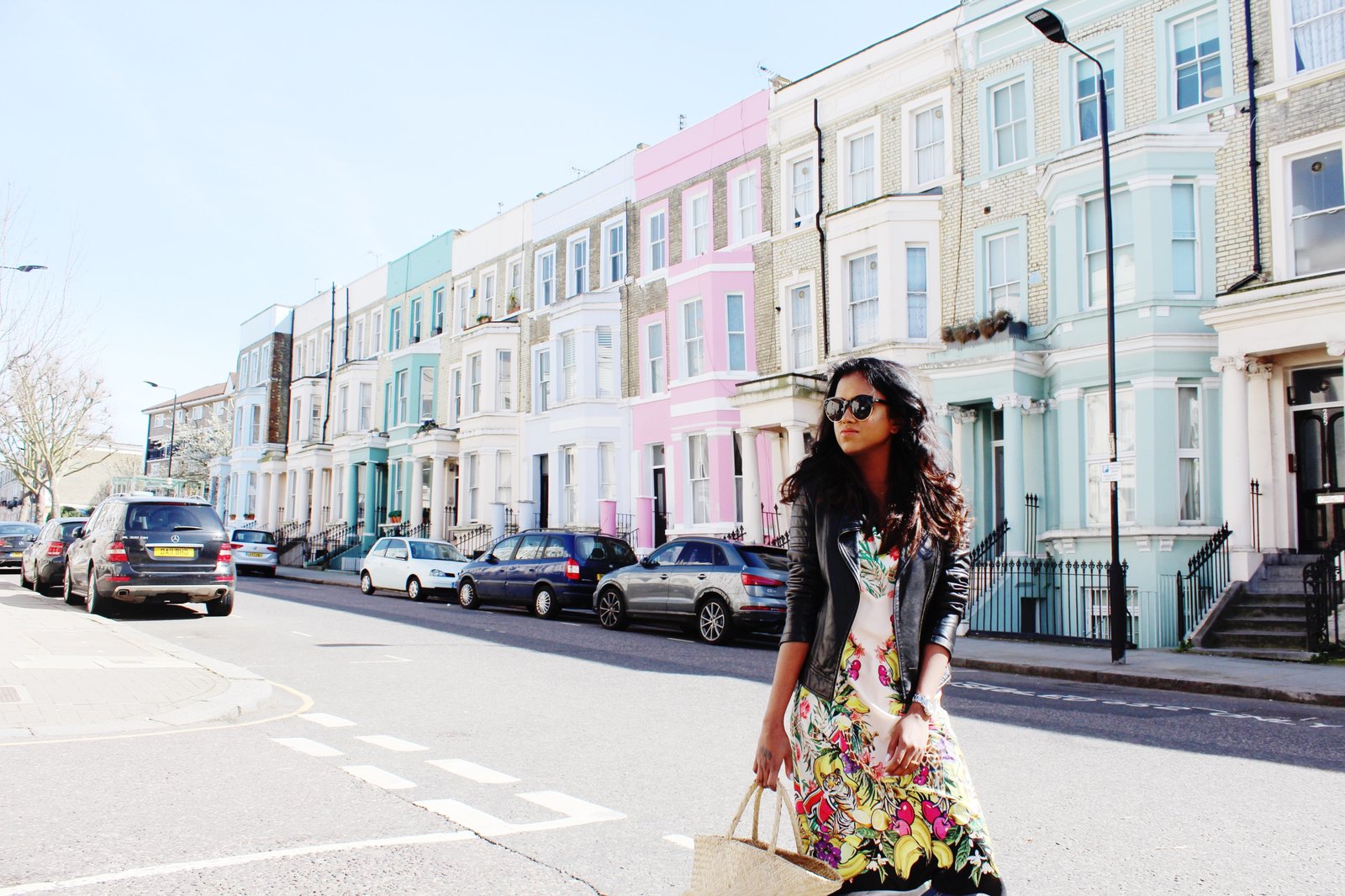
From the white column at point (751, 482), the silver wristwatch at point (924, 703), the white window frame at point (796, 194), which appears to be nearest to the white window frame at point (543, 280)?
the white window frame at point (796, 194)

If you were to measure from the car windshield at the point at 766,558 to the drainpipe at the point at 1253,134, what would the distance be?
8087mm

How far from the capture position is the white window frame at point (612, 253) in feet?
102

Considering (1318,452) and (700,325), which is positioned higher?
(700,325)

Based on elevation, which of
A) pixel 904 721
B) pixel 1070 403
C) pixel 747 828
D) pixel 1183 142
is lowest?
pixel 747 828

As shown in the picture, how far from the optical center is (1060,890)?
469cm

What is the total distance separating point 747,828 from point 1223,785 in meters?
3.04

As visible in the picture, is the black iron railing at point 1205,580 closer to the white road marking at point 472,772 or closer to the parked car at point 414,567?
the white road marking at point 472,772

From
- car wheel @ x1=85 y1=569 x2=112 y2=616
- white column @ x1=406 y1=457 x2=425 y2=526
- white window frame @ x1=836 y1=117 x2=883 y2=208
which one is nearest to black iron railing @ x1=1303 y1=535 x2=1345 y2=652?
white window frame @ x1=836 y1=117 x2=883 y2=208

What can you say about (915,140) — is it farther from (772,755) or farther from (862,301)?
(772,755)

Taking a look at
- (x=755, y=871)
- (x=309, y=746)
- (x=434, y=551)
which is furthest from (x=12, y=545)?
(x=755, y=871)

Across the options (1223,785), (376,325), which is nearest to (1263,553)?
(1223,785)

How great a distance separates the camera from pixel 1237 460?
16906 mm

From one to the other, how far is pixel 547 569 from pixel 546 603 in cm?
61

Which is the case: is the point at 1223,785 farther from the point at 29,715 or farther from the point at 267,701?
the point at 29,715
